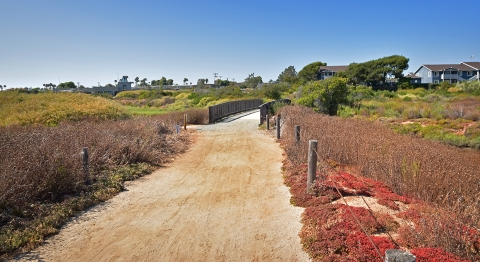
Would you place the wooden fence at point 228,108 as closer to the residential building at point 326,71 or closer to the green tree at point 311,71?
the green tree at point 311,71

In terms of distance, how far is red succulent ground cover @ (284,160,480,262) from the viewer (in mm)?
4730

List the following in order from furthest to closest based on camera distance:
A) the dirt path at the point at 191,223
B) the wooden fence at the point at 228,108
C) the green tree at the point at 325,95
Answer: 1. the wooden fence at the point at 228,108
2. the green tree at the point at 325,95
3. the dirt path at the point at 191,223

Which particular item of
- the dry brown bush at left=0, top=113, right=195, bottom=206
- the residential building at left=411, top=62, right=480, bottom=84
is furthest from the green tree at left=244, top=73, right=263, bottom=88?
the dry brown bush at left=0, top=113, right=195, bottom=206

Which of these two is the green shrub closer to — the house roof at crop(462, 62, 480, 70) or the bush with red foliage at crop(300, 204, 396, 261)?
the bush with red foliage at crop(300, 204, 396, 261)

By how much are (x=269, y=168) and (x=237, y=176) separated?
1.38 metres

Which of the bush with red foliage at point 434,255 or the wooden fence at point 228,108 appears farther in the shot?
the wooden fence at point 228,108

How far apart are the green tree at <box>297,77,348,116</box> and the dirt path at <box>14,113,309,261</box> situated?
46.4 feet

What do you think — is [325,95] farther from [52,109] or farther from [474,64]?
[474,64]

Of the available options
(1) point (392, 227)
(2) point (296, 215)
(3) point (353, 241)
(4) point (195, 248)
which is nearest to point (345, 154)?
(2) point (296, 215)

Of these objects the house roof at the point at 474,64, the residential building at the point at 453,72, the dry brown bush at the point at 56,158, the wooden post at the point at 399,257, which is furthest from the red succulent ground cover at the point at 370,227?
the house roof at the point at 474,64

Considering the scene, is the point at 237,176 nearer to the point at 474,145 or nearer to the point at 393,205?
the point at 393,205

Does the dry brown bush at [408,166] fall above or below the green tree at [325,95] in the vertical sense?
below

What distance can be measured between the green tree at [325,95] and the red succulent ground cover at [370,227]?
56.0ft

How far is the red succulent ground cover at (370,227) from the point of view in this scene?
4730 millimetres
